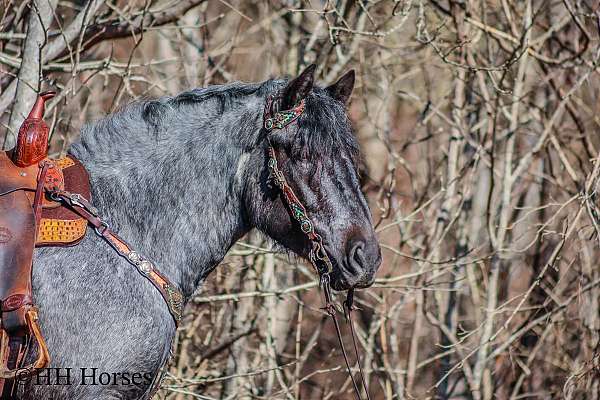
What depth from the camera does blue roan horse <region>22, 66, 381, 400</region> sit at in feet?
8.75

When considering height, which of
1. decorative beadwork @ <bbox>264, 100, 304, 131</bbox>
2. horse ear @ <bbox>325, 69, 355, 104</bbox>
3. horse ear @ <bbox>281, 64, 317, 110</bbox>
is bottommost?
decorative beadwork @ <bbox>264, 100, 304, 131</bbox>

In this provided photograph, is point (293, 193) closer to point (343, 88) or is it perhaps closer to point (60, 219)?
point (343, 88)

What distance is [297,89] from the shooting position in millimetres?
2832

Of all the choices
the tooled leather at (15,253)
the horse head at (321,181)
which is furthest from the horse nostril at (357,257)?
the tooled leather at (15,253)

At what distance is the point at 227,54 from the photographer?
5.86 meters

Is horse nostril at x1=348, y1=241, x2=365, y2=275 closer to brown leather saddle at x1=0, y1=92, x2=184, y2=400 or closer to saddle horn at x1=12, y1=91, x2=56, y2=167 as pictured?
brown leather saddle at x1=0, y1=92, x2=184, y2=400

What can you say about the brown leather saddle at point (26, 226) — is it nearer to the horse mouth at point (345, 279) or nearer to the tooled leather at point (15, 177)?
the tooled leather at point (15, 177)

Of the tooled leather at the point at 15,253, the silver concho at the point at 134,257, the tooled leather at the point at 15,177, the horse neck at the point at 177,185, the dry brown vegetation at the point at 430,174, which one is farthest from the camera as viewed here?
the dry brown vegetation at the point at 430,174

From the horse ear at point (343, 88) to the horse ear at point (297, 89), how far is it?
6.9 inches

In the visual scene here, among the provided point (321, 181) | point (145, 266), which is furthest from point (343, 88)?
point (145, 266)

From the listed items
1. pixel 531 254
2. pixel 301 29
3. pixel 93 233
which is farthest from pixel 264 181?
pixel 531 254

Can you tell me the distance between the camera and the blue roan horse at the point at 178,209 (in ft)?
8.75

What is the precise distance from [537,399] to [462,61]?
309 cm

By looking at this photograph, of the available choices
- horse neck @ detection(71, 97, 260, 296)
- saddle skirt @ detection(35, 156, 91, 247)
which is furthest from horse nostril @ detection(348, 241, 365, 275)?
saddle skirt @ detection(35, 156, 91, 247)
